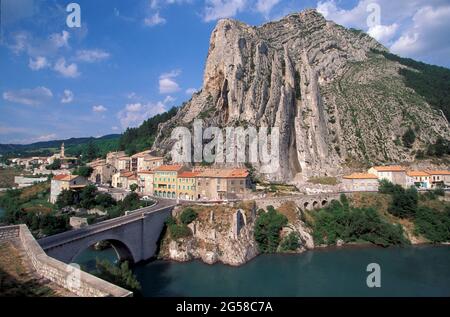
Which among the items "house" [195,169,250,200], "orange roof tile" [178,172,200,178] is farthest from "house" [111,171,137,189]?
"house" [195,169,250,200]

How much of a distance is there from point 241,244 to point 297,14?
8430cm

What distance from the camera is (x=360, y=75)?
3625 inches

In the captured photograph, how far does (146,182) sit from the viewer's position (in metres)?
55.1

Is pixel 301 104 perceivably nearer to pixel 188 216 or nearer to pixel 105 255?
pixel 188 216

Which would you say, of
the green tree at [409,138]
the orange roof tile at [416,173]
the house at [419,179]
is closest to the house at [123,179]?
the house at [419,179]

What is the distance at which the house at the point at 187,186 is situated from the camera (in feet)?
158

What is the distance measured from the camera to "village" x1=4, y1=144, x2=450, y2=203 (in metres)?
46.2

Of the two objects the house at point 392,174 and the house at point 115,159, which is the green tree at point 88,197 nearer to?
the house at point 115,159

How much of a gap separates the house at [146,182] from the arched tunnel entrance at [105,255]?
18018 millimetres

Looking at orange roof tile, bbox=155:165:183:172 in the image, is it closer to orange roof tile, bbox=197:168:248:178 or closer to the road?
orange roof tile, bbox=197:168:248:178

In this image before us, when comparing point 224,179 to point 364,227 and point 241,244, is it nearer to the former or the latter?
point 241,244

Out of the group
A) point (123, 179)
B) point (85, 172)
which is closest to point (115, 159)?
point (85, 172)

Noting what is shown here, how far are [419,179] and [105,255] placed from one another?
2144 inches

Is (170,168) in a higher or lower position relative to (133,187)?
higher
